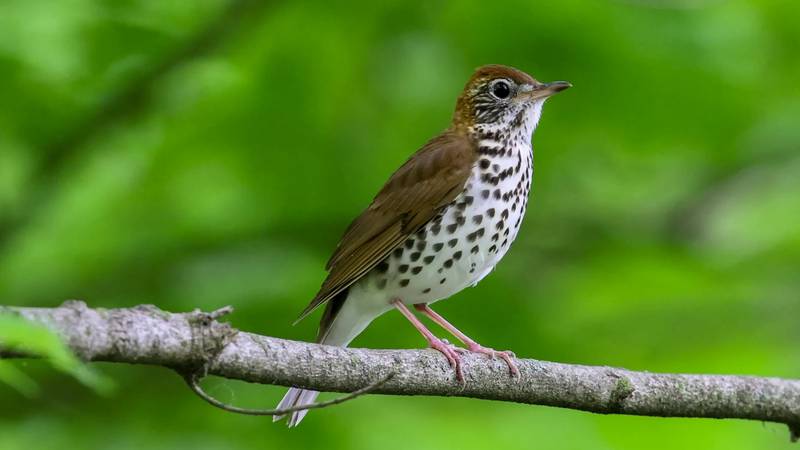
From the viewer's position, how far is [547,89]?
6.51 metres

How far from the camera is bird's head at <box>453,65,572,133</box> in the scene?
6.73 m

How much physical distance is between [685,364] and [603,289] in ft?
2.50

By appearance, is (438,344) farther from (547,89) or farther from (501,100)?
(501,100)

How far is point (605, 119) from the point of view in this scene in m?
6.70

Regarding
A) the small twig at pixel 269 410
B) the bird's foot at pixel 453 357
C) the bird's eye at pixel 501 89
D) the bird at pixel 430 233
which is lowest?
the small twig at pixel 269 410

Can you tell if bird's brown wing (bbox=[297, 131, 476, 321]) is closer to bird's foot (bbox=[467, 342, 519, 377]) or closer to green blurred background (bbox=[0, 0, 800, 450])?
green blurred background (bbox=[0, 0, 800, 450])

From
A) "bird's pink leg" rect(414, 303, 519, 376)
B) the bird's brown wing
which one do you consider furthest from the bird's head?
"bird's pink leg" rect(414, 303, 519, 376)

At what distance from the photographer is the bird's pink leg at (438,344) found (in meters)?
4.93

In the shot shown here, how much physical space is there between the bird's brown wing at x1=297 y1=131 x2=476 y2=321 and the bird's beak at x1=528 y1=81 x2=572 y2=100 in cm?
63

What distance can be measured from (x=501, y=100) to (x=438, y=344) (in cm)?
194

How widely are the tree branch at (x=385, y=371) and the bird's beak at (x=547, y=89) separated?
1788 mm

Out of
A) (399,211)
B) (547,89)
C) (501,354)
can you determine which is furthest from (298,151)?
(501,354)

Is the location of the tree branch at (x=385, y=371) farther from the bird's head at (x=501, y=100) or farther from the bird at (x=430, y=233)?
the bird's head at (x=501, y=100)

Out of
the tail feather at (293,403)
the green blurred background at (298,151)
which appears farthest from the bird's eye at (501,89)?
the tail feather at (293,403)
